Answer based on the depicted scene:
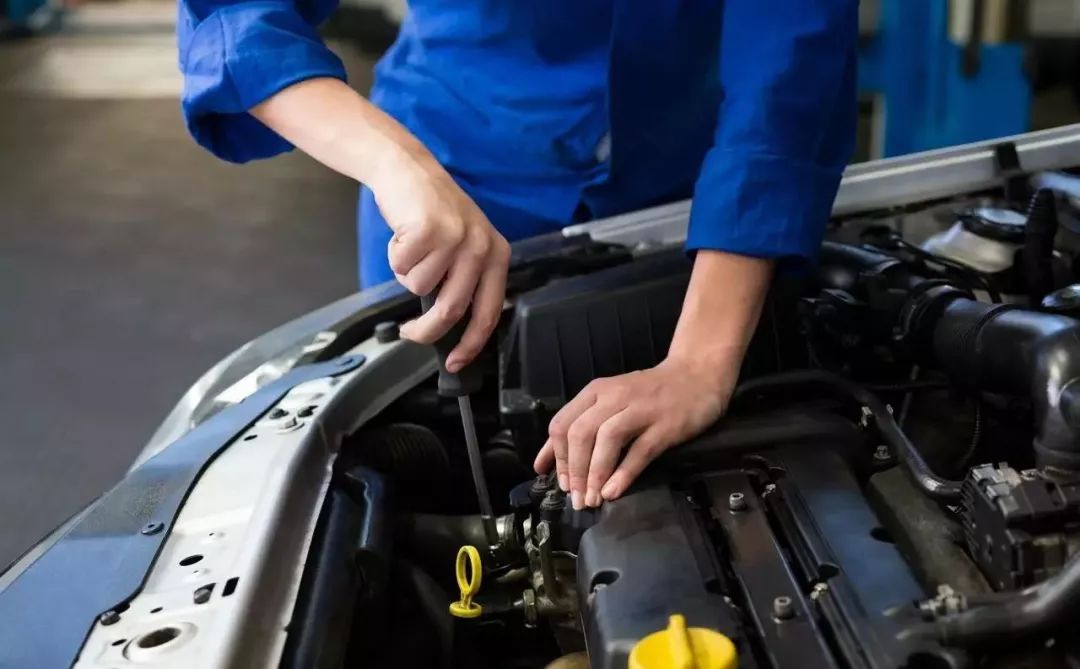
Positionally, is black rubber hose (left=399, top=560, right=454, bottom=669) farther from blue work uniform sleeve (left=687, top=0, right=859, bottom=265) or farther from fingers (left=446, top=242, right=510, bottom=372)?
blue work uniform sleeve (left=687, top=0, right=859, bottom=265)

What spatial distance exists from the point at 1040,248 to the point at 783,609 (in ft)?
2.10

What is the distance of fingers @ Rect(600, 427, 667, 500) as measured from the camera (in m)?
0.82

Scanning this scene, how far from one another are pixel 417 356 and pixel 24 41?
21.6ft

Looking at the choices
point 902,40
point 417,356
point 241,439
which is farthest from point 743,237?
point 902,40

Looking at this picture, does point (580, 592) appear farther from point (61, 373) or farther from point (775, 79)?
point (61, 373)

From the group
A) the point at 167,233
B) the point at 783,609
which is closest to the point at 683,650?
the point at 783,609

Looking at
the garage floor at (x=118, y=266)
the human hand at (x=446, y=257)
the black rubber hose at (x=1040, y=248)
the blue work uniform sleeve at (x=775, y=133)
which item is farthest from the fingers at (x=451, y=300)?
the garage floor at (x=118, y=266)

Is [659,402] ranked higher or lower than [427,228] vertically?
lower

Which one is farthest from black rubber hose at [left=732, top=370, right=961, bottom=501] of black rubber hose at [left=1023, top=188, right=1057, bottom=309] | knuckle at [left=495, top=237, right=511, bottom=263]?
black rubber hose at [left=1023, top=188, right=1057, bottom=309]

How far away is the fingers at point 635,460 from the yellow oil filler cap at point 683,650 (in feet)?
0.60

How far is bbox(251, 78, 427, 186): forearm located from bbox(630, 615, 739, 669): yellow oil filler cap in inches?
19.6

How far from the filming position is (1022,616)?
613 mm

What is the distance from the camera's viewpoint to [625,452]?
0.85 m

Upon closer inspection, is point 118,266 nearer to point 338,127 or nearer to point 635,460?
point 338,127
